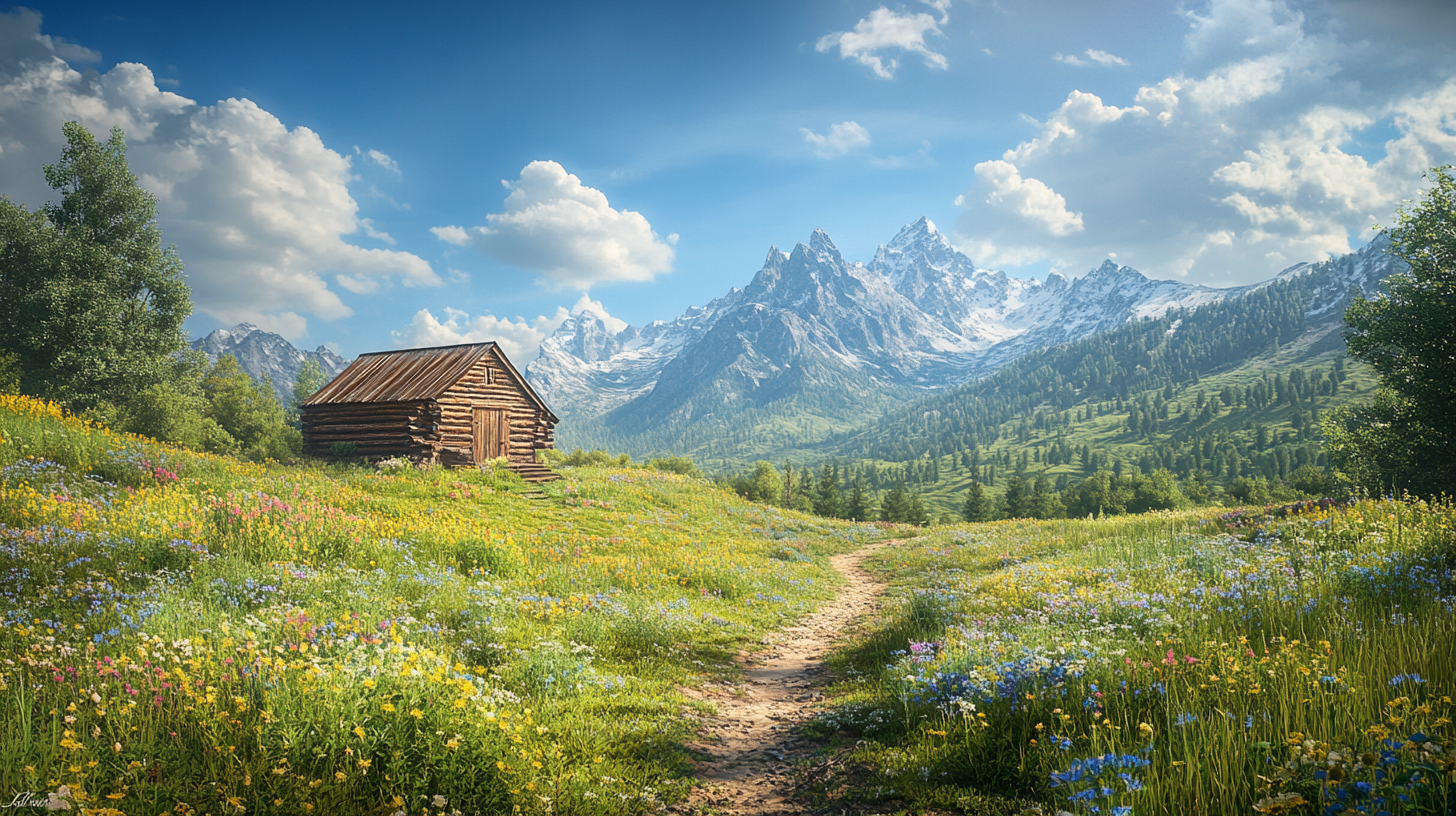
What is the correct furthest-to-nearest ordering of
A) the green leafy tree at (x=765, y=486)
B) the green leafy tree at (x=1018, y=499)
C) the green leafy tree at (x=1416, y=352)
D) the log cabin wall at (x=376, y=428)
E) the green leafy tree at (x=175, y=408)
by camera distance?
the green leafy tree at (x=1018, y=499) → the green leafy tree at (x=765, y=486) → the green leafy tree at (x=175, y=408) → the log cabin wall at (x=376, y=428) → the green leafy tree at (x=1416, y=352)

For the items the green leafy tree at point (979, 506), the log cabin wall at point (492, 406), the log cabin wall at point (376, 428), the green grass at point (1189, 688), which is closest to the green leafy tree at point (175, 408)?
the log cabin wall at point (376, 428)

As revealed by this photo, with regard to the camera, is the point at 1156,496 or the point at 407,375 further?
the point at 1156,496

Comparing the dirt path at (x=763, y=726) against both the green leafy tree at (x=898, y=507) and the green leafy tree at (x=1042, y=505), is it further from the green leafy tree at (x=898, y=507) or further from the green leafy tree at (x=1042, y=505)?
the green leafy tree at (x=1042, y=505)

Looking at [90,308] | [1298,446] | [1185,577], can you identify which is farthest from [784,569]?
[1298,446]

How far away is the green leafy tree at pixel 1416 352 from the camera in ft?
66.4

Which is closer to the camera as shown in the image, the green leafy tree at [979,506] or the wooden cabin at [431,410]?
the wooden cabin at [431,410]

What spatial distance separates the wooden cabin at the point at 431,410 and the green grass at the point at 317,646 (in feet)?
42.1

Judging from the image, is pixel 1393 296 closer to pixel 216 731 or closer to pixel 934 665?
pixel 934 665

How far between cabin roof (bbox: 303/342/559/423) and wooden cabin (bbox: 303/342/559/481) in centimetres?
6

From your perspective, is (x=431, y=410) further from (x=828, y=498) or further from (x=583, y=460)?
(x=828, y=498)

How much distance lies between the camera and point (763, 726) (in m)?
7.12

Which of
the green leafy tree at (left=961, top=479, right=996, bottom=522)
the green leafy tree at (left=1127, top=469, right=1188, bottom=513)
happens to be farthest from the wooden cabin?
the green leafy tree at (left=1127, top=469, right=1188, bottom=513)

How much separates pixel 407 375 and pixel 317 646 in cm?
3025

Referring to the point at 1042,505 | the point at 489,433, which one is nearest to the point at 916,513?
the point at 1042,505
